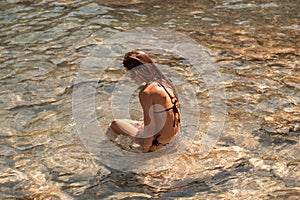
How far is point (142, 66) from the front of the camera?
4.69m

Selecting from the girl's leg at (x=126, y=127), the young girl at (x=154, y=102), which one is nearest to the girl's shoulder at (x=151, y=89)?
the young girl at (x=154, y=102)

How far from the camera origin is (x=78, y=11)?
10.1m

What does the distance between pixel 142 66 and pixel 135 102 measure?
183 cm

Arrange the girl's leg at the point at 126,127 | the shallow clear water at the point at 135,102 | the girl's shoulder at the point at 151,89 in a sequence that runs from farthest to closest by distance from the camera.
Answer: the girl's leg at the point at 126,127 → the girl's shoulder at the point at 151,89 → the shallow clear water at the point at 135,102

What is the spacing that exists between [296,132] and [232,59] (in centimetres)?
248

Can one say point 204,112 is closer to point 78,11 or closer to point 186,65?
point 186,65

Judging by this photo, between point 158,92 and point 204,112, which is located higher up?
point 158,92

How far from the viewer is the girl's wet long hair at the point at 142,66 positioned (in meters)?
4.65

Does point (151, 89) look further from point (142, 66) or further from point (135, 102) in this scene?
point (135, 102)

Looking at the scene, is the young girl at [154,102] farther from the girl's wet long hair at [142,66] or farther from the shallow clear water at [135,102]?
the shallow clear water at [135,102]

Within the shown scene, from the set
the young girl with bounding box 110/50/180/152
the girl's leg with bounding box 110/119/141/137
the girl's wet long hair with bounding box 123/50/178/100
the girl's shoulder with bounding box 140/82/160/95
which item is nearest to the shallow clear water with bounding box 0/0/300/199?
the young girl with bounding box 110/50/180/152

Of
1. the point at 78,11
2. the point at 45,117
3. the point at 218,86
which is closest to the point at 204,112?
the point at 218,86

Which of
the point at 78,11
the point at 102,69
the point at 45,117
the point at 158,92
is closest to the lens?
the point at 158,92

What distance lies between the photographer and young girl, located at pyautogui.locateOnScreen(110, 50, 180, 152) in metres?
4.65
